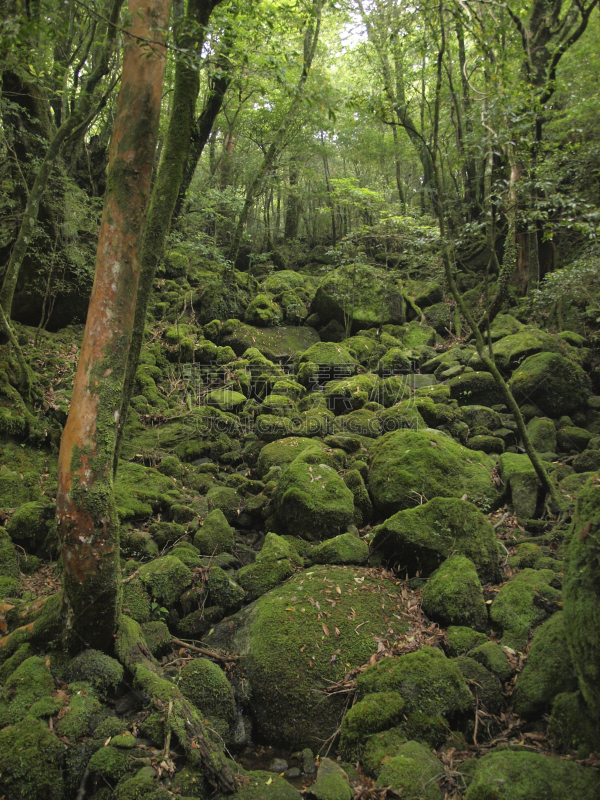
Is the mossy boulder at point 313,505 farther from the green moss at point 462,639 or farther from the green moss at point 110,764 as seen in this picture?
the green moss at point 110,764

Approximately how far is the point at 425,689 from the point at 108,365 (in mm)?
3419

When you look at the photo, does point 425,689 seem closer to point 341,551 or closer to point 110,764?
point 341,551

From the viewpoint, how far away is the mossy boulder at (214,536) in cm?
553

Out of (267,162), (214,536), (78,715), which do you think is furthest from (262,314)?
(78,715)

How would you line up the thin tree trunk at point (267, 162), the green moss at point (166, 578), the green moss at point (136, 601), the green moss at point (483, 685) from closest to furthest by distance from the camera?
the green moss at point (483, 685) < the green moss at point (136, 601) < the green moss at point (166, 578) < the thin tree trunk at point (267, 162)

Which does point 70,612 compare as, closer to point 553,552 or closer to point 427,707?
point 427,707

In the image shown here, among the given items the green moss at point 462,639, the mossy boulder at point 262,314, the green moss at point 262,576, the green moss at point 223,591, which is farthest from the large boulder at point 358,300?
the green moss at point 462,639

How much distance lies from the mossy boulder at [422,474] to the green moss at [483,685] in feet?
7.77

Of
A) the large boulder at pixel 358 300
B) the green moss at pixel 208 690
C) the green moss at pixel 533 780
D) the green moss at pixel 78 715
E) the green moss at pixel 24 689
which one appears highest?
the large boulder at pixel 358 300

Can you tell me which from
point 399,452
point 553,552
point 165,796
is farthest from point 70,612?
point 553,552

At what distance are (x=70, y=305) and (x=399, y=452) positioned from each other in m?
7.64

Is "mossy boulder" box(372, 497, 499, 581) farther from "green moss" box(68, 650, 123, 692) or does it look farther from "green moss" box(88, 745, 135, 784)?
"green moss" box(88, 745, 135, 784)

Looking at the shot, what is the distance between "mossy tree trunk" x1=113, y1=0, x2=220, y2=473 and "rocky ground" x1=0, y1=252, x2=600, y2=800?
1.73m

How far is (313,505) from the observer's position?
5.81 m
